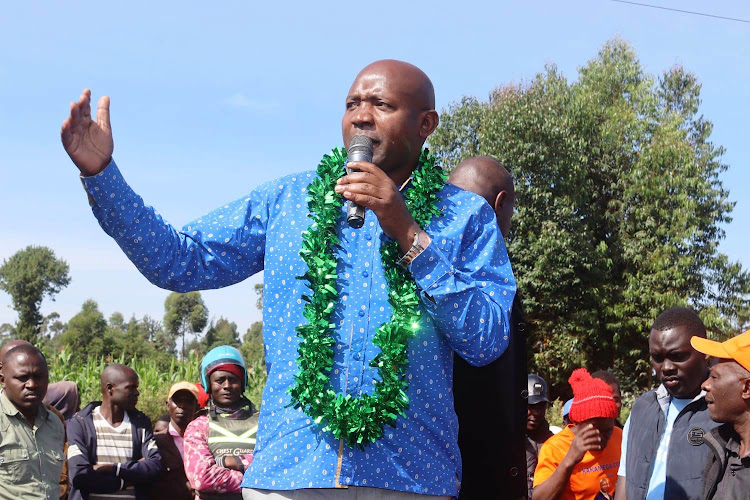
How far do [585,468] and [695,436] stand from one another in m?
1.38

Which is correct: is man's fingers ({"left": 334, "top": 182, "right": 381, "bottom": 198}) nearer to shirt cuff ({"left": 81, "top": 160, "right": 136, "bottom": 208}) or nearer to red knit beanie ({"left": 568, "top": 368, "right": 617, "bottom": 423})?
shirt cuff ({"left": 81, "top": 160, "right": 136, "bottom": 208})

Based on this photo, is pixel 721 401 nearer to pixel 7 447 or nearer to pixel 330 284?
pixel 330 284

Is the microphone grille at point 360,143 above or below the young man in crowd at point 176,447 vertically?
above

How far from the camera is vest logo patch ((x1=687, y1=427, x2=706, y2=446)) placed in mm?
4496

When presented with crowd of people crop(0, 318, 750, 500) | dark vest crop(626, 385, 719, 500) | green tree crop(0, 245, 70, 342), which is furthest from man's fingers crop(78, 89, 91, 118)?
green tree crop(0, 245, 70, 342)

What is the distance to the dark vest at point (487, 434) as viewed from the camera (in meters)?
3.39

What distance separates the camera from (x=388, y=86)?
9.02 ft

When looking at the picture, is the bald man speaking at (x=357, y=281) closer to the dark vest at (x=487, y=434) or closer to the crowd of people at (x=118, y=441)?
the dark vest at (x=487, y=434)

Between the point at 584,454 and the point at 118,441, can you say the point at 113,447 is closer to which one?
the point at 118,441

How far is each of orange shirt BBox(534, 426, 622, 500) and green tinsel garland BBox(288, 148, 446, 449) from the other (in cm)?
353

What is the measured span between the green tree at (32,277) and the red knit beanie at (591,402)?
69.5 meters

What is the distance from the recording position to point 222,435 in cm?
611

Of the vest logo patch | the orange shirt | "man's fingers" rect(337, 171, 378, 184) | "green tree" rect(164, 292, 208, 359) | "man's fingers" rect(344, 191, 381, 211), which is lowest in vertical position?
the orange shirt

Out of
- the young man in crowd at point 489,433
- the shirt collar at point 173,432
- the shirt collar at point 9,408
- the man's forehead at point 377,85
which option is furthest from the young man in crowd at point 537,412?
the man's forehead at point 377,85
